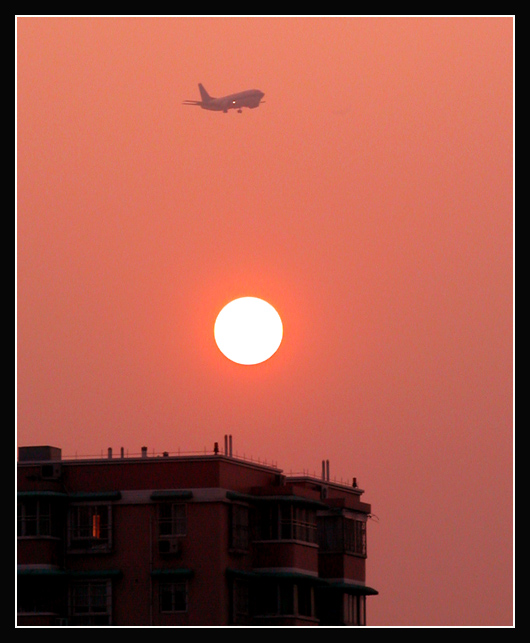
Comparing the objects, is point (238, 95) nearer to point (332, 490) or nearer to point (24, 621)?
point (332, 490)

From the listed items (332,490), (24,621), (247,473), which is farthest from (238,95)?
(24,621)

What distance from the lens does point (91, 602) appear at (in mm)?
74562

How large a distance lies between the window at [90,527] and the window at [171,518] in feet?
7.91

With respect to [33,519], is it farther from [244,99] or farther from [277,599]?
[244,99]

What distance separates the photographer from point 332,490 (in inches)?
3526

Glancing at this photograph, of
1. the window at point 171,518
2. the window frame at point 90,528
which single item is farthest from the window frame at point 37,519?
the window at point 171,518

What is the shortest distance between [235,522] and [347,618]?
10778 millimetres

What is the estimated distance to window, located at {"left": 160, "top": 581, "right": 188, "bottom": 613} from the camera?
7412cm

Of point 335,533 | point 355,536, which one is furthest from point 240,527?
point 355,536

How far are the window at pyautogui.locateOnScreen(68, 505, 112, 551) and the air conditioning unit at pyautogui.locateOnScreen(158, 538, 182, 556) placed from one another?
8.04 ft

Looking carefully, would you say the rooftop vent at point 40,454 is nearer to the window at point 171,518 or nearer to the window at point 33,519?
the window at point 33,519

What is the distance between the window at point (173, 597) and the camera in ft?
243

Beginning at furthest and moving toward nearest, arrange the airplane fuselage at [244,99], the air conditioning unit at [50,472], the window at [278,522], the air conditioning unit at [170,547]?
1. the airplane fuselage at [244,99]
2. the window at [278,522]
3. the air conditioning unit at [50,472]
4. the air conditioning unit at [170,547]

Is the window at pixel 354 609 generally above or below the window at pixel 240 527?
below
